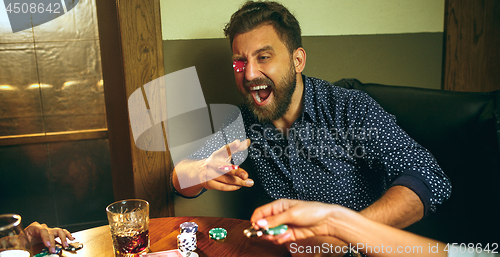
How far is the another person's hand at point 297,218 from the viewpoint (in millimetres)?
638

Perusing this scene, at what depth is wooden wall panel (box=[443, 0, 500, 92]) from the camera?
5.73 feet

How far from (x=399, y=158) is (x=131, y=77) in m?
1.26

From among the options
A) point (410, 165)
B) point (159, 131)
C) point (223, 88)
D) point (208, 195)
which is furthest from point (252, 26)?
point (208, 195)

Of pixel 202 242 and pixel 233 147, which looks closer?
pixel 202 242

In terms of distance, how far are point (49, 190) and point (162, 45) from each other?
204cm

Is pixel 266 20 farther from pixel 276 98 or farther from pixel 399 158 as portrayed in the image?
pixel 399 158

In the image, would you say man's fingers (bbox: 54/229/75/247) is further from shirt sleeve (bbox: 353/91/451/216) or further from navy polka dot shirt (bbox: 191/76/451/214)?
shirt sleeve (bbox: 353/91/451/216)

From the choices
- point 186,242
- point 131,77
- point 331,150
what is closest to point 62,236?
point 186,242

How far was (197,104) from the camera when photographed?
5.32 feet

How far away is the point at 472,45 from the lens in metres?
1.79

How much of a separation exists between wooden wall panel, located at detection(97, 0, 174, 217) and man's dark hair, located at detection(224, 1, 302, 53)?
44cm

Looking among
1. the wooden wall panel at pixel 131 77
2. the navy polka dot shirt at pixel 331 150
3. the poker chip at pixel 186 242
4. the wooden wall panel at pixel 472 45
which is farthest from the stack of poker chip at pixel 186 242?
the wooden wall panel at pixel 472 45

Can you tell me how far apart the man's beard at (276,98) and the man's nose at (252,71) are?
2 centimetres

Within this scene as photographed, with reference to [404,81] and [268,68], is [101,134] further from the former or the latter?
[404,81]
